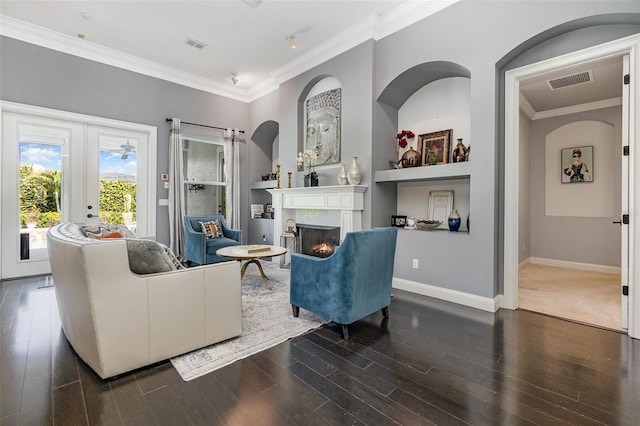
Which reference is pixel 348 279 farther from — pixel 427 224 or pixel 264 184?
pixel 264 184

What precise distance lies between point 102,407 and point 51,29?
5.21 meters

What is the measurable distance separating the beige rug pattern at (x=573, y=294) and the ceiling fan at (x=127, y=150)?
625cm

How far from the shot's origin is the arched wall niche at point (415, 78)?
3.71 metres

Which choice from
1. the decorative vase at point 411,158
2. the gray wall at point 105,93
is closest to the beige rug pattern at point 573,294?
the decorative vase at point 411,158

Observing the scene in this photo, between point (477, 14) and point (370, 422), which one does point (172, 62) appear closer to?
point (477, 14)

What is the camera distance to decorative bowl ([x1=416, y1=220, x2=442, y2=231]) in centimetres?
385

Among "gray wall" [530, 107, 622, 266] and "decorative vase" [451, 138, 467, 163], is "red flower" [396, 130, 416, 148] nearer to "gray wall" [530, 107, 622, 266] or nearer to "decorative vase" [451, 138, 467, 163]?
"decorative vase" [451, 138, 467, 163]

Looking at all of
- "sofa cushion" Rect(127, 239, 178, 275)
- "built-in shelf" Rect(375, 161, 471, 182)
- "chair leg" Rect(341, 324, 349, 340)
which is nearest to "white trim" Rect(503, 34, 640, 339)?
"built-in shelf" Rect(375, 161, 471, 182)

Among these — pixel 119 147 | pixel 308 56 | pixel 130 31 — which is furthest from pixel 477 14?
pixel 119 147

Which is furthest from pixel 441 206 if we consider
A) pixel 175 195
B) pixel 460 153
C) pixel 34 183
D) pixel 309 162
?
pixel 34 183

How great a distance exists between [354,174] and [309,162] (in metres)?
1.10

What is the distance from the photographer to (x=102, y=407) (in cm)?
162

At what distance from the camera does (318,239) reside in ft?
16.5

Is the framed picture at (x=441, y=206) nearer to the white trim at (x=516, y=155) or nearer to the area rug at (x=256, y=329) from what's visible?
the white trim at (x=516, y=155)
